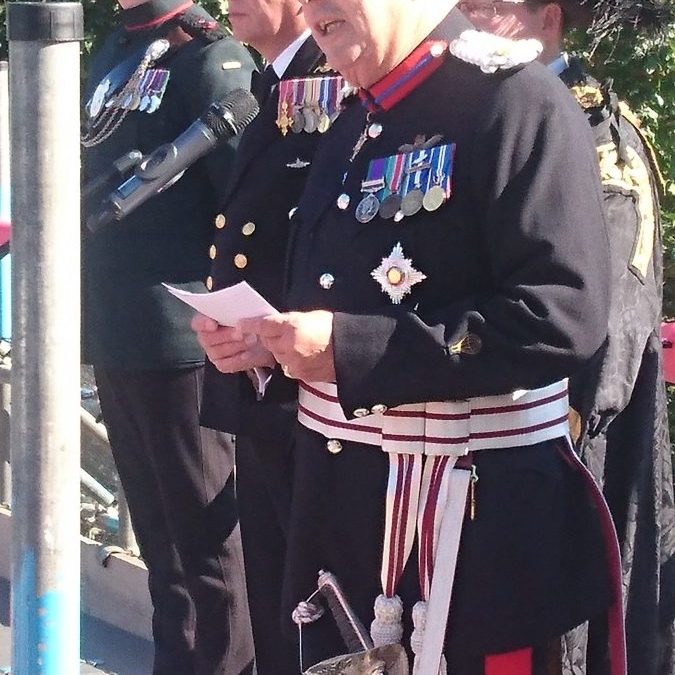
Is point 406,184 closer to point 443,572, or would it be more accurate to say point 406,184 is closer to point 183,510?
point 443,572

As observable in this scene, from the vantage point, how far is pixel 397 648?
83.1 inches

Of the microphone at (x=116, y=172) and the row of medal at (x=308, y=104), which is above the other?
the row of medal at (x=308, y=104)

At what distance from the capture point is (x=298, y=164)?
2783 millimetres

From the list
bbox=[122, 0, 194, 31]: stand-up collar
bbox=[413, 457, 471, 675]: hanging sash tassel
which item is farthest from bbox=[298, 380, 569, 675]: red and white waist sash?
bbox=[122, 0, 194, 31]: stand-up collar

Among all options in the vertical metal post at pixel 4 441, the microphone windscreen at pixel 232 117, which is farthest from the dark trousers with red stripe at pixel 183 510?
the vertical metal post at pixel 4 441

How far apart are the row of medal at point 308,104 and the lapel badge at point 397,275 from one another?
72 cm

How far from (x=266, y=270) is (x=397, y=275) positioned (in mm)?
758

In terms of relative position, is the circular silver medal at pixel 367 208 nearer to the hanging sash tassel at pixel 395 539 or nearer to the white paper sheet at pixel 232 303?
the white paper sheet at pixel 232 303

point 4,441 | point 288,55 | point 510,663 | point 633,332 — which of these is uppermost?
point 288,55

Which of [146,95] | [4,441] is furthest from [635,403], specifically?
[4,441]

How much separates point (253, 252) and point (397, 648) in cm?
97

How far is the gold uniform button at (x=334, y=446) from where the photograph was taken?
221cm

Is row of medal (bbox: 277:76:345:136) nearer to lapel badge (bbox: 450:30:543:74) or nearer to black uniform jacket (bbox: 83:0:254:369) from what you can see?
black uniform jacket (bbox: 83:0:254:369)

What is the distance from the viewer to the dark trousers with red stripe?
10.6 ft
